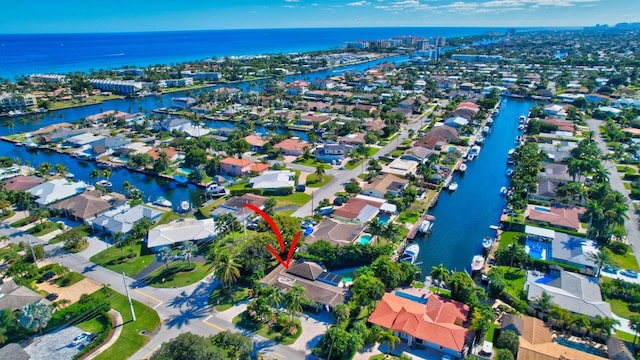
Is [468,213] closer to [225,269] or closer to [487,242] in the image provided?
[487,242]

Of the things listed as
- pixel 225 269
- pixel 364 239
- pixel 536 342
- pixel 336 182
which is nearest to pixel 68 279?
pixel 225 269

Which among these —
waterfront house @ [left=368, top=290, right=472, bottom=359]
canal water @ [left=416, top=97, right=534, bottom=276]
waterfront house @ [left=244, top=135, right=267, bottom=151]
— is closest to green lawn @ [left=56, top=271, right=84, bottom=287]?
waterfront house @ [left=368, top=290, right=472, bottom=359]

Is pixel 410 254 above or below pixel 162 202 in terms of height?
below

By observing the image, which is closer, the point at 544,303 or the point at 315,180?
the point at 544,303

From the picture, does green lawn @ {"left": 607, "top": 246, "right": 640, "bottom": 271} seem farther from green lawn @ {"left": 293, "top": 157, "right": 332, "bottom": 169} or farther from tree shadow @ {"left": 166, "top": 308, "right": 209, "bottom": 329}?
green lawn @ {"left": 293, "top": 157, "right": 332, "bottom": 169}

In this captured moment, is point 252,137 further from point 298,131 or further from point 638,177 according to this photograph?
point 638,177
